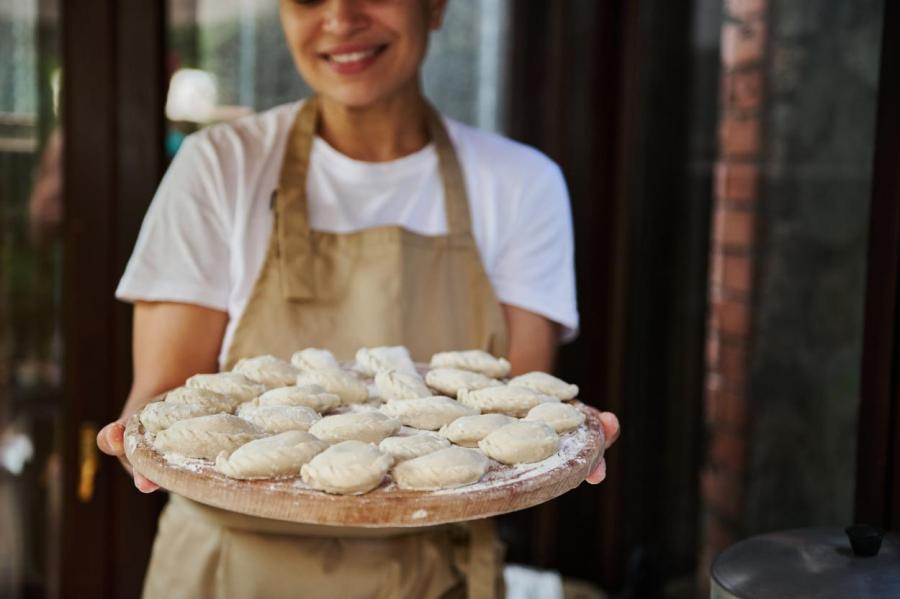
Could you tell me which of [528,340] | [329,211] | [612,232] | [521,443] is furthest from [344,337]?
[612,232]

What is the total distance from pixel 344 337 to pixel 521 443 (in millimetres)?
714


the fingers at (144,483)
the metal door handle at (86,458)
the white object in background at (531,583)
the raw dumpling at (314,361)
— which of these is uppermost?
the raw dumpling at (314,361)

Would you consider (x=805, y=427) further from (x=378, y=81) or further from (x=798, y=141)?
(x=378, y=81)

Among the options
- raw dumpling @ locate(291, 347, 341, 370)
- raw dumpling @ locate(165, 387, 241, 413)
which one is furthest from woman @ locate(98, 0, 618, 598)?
raw dumpling @ locate(165, 387, 241, 413)

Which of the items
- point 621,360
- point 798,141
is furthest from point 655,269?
point 798,141

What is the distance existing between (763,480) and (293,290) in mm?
1263

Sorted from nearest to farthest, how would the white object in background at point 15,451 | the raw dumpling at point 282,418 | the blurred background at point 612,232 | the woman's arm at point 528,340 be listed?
the raw dumpling at point 282,418 → the woman's arm at point 528,340 → the blurred background at point 612,232 → the white object in background at point 15,451

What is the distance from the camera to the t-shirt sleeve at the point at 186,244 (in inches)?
72.1

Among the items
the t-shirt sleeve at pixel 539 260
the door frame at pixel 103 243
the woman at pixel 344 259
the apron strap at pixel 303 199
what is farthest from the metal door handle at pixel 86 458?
the t-shirt sleeve at pixel 539 260

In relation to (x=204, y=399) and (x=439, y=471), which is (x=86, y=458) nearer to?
(x=204, y=399)

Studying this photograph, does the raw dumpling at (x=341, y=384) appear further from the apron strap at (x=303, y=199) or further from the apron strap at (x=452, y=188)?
the apron strap at (x=452, y=188)

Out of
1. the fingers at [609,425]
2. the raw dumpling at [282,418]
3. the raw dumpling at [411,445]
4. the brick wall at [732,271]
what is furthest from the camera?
the brick wall at [732,271]

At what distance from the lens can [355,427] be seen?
136cm

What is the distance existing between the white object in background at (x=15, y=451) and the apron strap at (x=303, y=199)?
1084 mm
